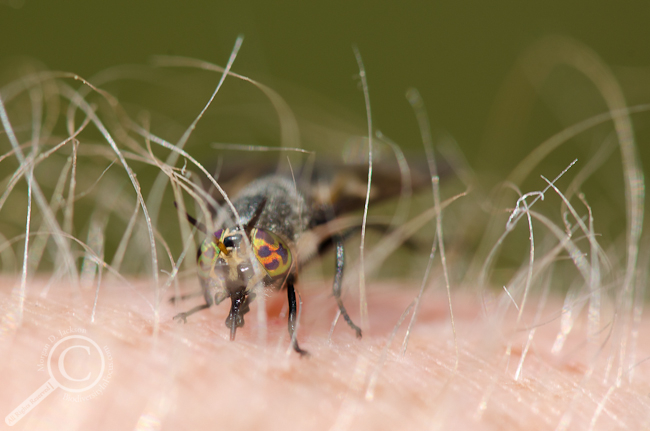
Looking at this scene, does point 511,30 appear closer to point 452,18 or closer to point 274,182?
point 452,18

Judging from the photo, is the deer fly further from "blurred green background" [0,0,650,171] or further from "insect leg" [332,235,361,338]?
"blurred green background" [0,0,650,171]

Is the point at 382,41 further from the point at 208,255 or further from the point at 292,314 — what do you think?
the point at 292,314

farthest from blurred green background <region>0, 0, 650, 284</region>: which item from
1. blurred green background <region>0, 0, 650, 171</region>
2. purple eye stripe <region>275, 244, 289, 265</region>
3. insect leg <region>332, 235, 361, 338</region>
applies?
purple eye stripe <region>275, 244, 289, 265</region>

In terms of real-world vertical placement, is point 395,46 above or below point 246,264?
above

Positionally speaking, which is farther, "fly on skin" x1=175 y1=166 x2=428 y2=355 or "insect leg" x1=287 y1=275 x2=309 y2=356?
"fly on skin" x1=175 y1=166 x2=428 y2=355

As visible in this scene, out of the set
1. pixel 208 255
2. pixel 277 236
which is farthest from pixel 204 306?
pixel 277 236

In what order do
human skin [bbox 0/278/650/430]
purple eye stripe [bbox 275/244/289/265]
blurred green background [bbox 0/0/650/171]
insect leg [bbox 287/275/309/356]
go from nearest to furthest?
human skin [bbox 0/278/650/430]
insect leg [bbox 287/275/309/356]
purple eye stripe [bbox 275/244/289/265]
blurred green background [bbox 0/0/650/171]
